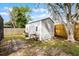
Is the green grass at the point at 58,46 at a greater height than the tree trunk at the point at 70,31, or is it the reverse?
the tree trunk at the point at 70,31

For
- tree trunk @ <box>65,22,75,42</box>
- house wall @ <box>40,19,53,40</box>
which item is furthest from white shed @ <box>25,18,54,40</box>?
tree trunk @ <box>65,22,75,42</box>

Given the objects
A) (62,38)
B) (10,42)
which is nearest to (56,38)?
(62,38)

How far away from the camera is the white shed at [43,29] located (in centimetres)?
231

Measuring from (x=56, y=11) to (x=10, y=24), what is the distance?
0.44 m

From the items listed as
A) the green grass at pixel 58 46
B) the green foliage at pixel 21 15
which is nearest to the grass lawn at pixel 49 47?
the green grass at pixel 58 46

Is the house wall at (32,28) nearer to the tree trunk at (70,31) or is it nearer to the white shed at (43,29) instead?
the white shed at (43,29)

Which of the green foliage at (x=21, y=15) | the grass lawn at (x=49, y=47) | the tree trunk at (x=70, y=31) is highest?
the green foliage at (x=21, y=15)

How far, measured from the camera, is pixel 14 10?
230 cm

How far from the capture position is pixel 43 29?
2.33 metres

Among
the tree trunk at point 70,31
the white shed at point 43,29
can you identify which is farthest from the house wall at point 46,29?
the tree trunk at point 70,31

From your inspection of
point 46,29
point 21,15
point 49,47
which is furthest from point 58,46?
point 21,15

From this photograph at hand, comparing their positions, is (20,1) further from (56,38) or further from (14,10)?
(56,38)

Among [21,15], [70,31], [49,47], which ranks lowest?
[49,47]

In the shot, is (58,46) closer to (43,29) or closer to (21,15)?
(43,29)
